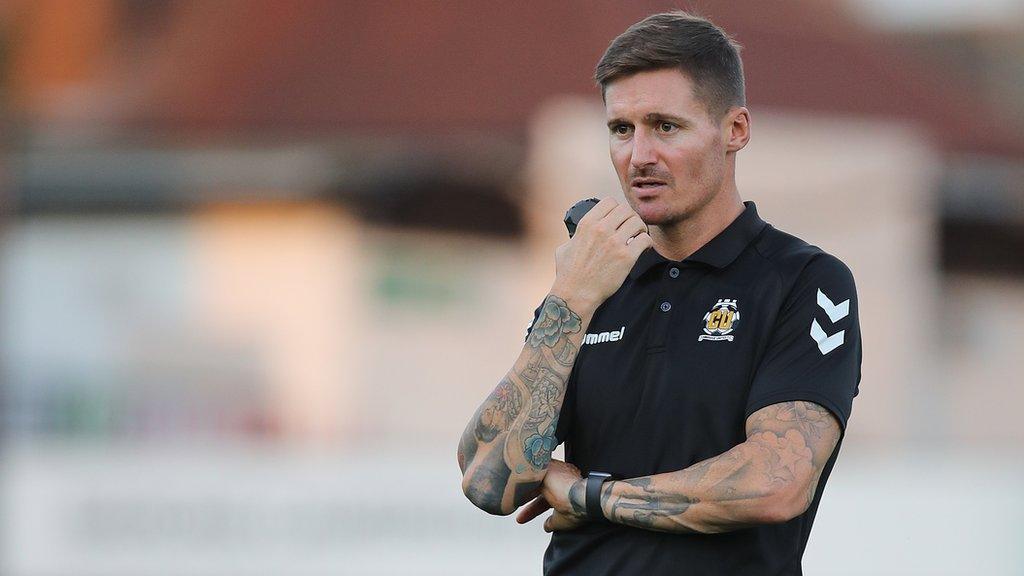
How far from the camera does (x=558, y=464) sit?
11.1 feet

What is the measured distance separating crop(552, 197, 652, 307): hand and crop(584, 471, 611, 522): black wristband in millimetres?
383

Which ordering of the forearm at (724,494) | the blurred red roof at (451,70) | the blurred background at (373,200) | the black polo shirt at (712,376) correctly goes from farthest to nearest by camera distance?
1. the blurred red roof at (451,70)
2. the blurred background at (373,200)
3. the black polo shirt at (712,376)
4. the forearm at (724,494)

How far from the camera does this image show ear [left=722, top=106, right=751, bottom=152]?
3389 mm

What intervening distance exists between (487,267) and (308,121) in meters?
2.22

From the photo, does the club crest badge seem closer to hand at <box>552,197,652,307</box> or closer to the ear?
hand at <box>552,197,652,307</box>

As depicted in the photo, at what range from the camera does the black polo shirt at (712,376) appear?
126 inches

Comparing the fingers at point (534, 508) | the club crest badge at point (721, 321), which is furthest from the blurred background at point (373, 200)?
the club crest badge at point (721, 321)

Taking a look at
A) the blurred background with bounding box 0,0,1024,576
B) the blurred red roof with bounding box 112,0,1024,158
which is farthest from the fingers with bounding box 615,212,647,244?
the blurred red roof with bounding box 112,0,1024,158

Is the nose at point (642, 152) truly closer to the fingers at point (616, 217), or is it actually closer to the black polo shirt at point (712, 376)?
the fingers at point (616, 217)

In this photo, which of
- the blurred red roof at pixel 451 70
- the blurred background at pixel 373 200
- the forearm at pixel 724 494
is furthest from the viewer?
the blurred red roof at pixel 451 70

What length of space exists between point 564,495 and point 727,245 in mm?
660

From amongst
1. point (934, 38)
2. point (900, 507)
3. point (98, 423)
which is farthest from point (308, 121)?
point (934, 38)

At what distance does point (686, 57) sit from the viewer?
3.32 meters

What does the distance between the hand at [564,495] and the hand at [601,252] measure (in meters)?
0.38
